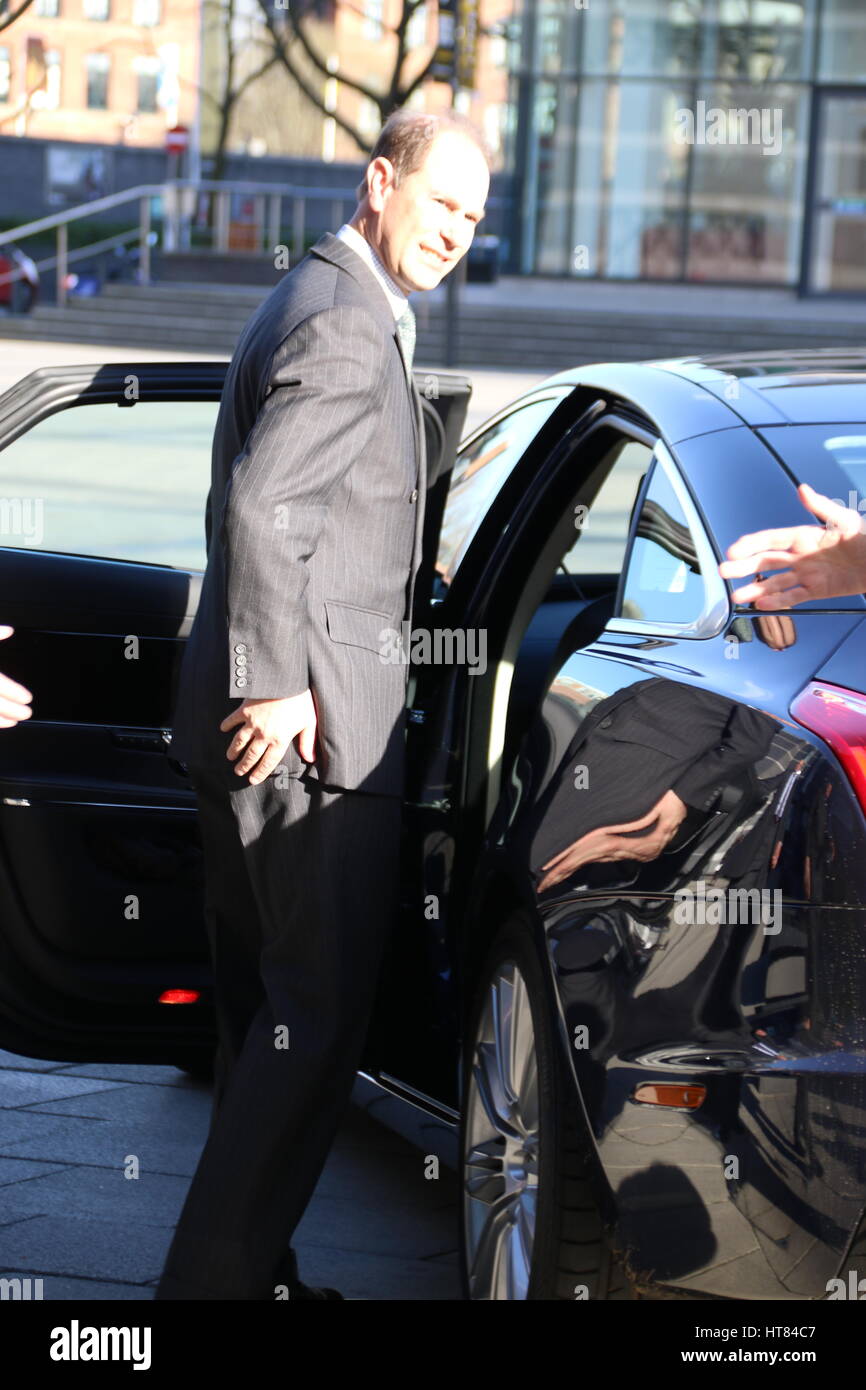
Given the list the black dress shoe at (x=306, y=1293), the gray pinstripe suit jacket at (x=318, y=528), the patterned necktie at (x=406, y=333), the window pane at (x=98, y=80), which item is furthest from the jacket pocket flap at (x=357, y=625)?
the window pane at (x=98, y=80)

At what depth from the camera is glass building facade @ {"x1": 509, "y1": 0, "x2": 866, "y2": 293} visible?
2816 cm

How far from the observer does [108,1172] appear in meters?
3.79

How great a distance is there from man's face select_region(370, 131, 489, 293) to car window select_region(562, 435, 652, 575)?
1.40ft

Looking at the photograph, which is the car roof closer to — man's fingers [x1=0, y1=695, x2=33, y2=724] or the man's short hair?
the man's short hair

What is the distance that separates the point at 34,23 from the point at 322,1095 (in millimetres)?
77617

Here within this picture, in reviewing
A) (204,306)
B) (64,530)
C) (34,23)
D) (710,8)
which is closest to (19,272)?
(204,306)

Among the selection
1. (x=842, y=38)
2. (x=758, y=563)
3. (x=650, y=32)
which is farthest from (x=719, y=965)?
(x=842, y=38)

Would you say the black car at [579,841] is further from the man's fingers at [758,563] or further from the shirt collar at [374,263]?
the shirt collar at [374,263]

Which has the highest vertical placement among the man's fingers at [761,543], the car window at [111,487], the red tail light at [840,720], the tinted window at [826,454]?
the tinted window at [826,454]

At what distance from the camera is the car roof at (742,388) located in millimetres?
2672

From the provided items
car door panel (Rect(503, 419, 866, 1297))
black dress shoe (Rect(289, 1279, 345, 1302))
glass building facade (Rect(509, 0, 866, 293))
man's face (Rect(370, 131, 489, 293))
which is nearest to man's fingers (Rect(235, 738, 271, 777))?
car door panel (Rect(503, 419, 866, 1297))

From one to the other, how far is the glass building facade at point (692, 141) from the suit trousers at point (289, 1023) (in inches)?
1038

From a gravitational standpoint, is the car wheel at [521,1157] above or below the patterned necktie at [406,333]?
below

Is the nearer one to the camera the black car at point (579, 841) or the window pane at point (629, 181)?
the black car at point (579, 841)
